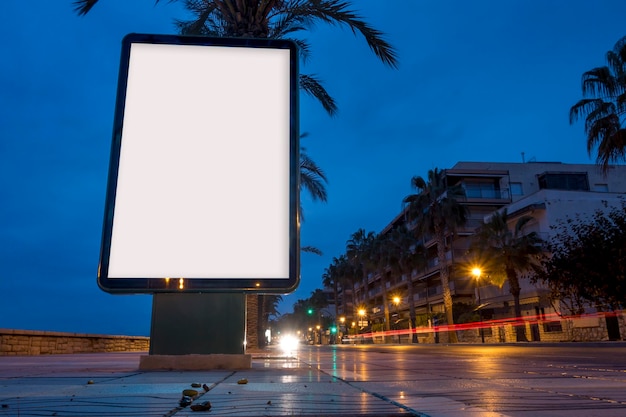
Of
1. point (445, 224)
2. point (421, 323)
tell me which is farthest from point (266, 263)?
point (421, 323)

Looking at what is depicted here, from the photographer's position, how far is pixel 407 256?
4762 cm

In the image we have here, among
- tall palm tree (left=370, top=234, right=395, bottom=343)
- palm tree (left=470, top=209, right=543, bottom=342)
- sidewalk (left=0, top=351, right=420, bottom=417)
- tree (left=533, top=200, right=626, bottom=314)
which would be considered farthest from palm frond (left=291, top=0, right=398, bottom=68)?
tall palm tree (left=370, top=234, right=395, bottom=343)

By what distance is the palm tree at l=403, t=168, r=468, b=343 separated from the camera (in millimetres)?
35562

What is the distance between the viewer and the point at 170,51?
12.8ft

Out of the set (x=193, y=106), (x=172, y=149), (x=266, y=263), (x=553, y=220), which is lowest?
(x=266, y=263)

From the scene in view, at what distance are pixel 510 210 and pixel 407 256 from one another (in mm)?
11940

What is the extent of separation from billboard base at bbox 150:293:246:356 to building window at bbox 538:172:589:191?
1919 inches

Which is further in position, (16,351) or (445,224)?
(445,224)

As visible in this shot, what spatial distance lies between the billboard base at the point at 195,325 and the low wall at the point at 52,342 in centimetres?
987

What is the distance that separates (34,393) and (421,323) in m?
49.4

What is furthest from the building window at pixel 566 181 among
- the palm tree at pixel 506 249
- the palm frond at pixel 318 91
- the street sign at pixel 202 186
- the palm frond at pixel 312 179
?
the street sign at pixel 202 186

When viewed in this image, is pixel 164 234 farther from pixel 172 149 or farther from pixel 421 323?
pixel 421 323

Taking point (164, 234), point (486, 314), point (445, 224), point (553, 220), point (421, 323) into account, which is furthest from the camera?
point (421, 323)

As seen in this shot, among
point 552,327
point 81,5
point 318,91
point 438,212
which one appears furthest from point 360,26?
point 552,327
